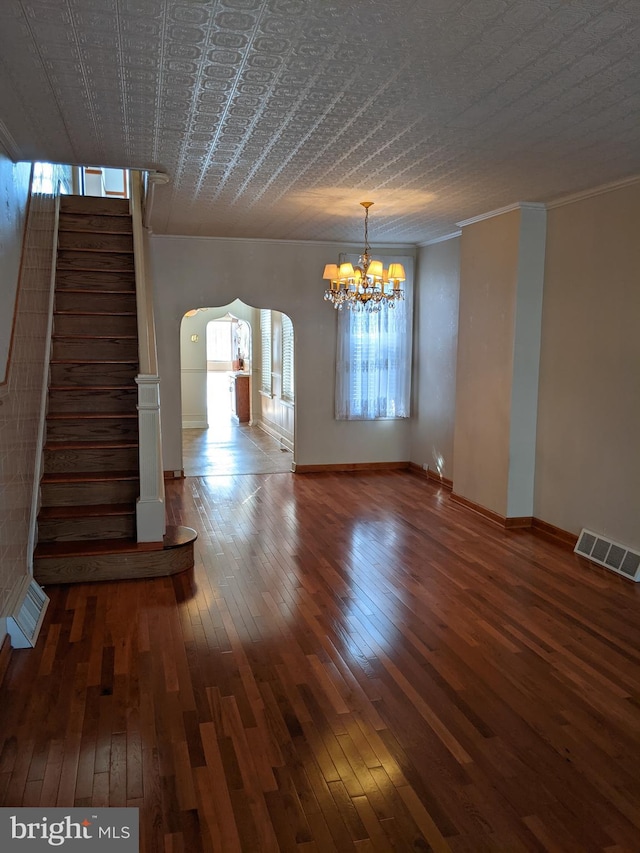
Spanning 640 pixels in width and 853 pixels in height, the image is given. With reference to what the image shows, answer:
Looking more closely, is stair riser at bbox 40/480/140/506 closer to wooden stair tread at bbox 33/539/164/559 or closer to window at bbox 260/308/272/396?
wooden stair tread at bbox 33/539/164/559

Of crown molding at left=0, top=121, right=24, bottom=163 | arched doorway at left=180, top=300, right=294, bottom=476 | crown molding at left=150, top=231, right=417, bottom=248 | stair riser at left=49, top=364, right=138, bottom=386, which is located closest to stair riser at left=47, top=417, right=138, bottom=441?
stair riser at left=49, top=364, right=138, bottom=386

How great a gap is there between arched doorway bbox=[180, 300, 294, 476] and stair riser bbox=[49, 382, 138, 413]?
8.48 feet

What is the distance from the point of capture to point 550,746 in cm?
266

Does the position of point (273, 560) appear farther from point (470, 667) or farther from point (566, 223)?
point (566, 223)

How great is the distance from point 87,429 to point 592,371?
3.91 m

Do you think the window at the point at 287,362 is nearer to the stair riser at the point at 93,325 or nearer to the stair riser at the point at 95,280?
the stair riser at the point at 95,280

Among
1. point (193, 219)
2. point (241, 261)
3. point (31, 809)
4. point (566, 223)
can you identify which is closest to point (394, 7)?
point (31, 809)

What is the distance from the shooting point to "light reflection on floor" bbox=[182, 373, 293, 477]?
810 cm

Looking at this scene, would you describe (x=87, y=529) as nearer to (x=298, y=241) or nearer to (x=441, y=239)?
(x=298, y=241)

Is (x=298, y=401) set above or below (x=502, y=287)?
below

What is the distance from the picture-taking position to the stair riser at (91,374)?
17.4 ft

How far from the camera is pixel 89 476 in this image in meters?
4.77

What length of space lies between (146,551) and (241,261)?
4.17 metres

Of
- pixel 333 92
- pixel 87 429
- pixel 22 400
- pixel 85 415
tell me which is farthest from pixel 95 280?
pixel 333 92
